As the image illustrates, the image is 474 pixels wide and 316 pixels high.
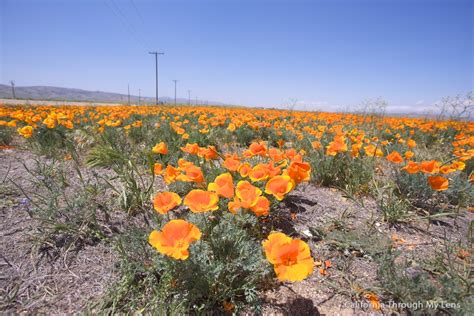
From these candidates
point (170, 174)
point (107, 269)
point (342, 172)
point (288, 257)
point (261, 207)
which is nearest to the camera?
point (288, 257)

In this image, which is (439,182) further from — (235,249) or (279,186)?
(235,249)

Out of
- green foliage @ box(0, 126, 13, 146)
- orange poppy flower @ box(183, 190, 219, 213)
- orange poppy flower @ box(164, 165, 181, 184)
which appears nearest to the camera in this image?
orange poppy flower @ box(183, 190, 219, 213)

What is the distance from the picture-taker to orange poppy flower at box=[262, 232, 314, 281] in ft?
3.67

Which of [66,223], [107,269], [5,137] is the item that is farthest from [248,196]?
Result: [5,137]

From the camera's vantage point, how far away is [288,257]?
118 centimetres

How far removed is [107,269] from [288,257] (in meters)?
1.29

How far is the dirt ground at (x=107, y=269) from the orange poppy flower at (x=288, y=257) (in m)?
0.49

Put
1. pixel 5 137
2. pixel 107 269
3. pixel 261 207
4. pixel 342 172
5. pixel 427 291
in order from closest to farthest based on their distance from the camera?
pixel 427 291 → pixel 261 207 → pixel 107 269 → pixel 342 172 → pixel 5 137

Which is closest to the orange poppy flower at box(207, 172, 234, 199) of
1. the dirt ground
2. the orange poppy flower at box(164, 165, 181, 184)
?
the orange poppy flower at box(164, 165, 181, 184)

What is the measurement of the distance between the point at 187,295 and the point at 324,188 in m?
2.27

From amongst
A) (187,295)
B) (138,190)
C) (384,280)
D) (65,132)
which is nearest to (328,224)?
(384,280)

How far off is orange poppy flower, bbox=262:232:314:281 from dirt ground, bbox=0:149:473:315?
0.49 metres

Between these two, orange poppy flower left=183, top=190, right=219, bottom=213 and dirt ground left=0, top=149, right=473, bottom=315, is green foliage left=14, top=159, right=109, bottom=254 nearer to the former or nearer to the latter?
dirt ground left=0, top=149, right=473, bottom=315

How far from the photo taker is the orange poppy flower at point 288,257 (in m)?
1.12
